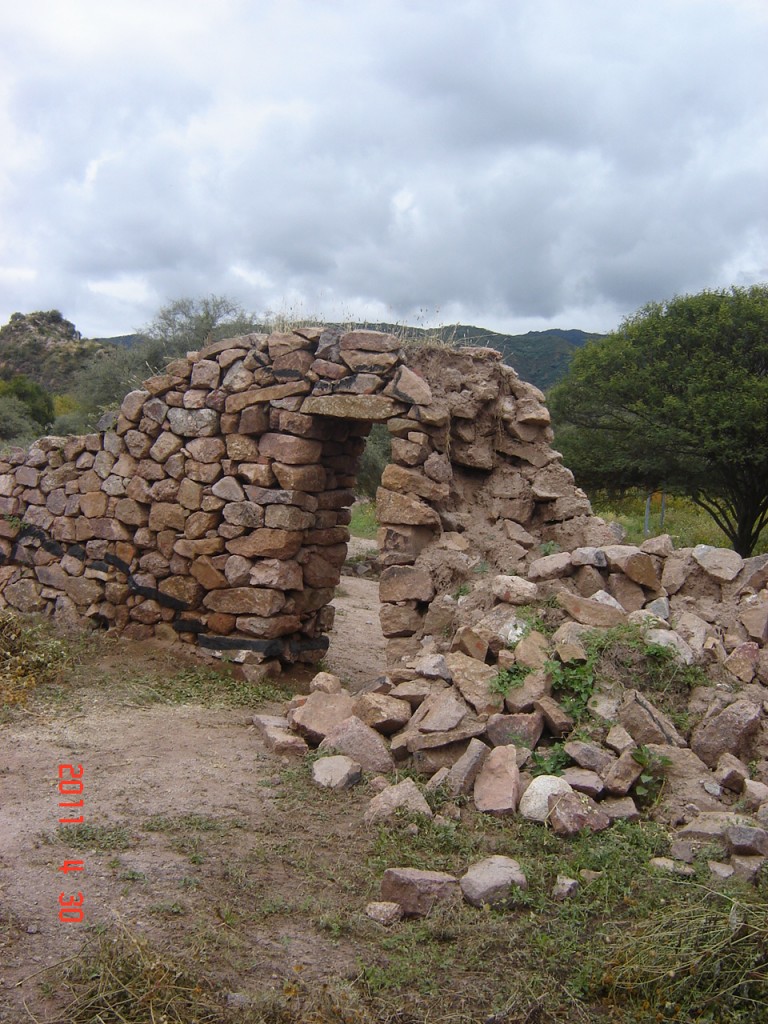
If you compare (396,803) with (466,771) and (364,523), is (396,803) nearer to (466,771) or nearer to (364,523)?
(466,771)

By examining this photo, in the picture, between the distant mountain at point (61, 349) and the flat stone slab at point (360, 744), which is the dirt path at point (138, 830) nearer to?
the flat stone slab at point (360, 744)

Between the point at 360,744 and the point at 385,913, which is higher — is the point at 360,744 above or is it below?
above

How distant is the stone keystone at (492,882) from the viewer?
348cm

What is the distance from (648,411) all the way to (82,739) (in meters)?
12.0

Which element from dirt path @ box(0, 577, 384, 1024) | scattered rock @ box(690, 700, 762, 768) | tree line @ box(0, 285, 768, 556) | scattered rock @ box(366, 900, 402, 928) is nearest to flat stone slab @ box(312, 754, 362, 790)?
dirt path @ box(0, 577, 384, 1024)

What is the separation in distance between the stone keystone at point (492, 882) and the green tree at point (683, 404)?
1172 cm

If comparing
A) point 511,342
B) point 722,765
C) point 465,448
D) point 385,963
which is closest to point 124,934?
point 385,963

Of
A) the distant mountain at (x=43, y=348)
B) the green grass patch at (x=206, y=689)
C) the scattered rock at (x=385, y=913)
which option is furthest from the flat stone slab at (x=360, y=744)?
the distant mountain at (x=43, y=348)

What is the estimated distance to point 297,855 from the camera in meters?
3.92

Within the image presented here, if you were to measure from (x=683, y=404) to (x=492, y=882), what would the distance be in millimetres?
12444

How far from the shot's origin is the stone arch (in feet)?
21.6

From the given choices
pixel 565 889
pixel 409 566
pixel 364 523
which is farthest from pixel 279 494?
pixel 364 523

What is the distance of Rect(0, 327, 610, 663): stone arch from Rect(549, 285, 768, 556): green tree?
27.6ft

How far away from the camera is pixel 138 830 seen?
4.10 m
